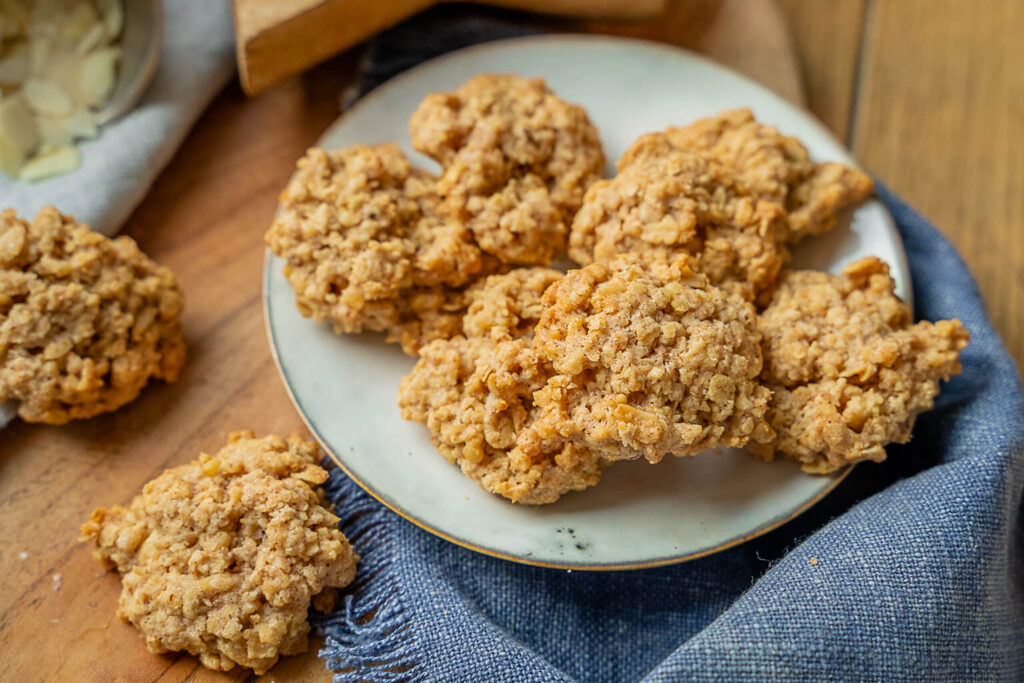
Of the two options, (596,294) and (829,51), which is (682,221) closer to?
(596,294)

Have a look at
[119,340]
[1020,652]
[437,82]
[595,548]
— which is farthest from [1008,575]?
[119,340]

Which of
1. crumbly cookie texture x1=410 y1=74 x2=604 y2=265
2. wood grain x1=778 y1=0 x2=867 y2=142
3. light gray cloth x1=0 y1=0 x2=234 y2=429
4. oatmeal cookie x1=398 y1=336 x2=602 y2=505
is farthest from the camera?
wood grain x1=778 y1=0 x2=867 y2=142

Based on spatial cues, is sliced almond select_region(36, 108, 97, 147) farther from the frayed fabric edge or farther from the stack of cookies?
the frayed fabric edge

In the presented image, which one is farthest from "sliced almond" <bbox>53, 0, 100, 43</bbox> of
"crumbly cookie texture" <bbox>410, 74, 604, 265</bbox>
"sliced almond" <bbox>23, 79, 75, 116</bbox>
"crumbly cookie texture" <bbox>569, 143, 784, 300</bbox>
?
"crumbly cookie texture" <bbox>569, 143, 784, 300</bbox>

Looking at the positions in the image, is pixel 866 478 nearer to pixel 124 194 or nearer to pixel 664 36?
pixel 664 36

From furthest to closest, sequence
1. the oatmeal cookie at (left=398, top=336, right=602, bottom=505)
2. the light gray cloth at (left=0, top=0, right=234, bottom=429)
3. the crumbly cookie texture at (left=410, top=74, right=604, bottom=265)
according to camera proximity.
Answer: the light gray cloth at (left=0, top=0, right=234, bottom=429), the crumbly cookie texture at (left=410, top=74, right=604, bottom=265), the oatmeal cookie at (left=398, top=336, right=602, bottom=505)

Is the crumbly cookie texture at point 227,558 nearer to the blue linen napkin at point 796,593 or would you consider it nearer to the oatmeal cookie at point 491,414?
the blue linen napkin at point 796,593

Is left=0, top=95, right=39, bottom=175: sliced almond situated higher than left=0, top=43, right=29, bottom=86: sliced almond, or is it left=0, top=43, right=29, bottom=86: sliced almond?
left=0, top=43, right=29, bottom=86: sliced almond

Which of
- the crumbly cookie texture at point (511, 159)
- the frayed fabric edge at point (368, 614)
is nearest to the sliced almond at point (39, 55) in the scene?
the crumbly cookie texture at point (511, 159)

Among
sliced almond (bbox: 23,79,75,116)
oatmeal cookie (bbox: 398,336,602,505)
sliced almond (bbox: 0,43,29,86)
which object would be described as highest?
sliced almond (bbox: 0,43,29,86)
